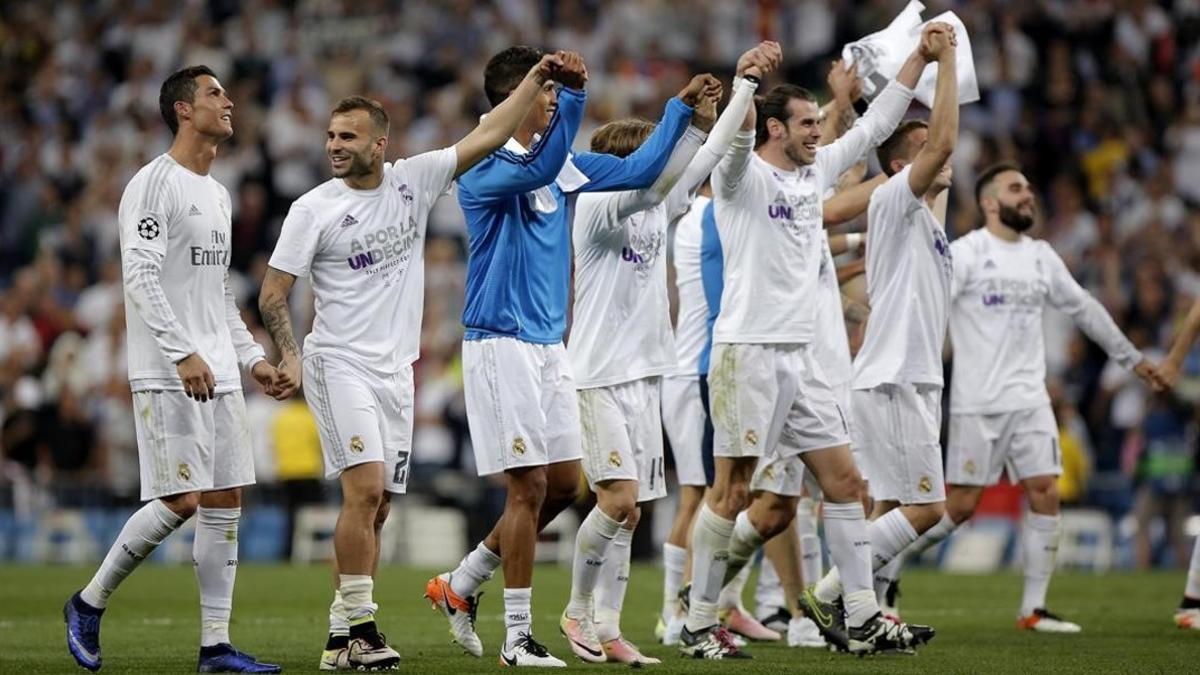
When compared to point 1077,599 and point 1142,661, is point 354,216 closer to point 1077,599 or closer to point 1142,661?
point 1142,661

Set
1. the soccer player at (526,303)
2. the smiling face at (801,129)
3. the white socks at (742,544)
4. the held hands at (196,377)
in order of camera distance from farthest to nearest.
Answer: the white socks at (742,544), the smiling face at (801,129), the soccer player at (526,303), the held hands at (196,377)

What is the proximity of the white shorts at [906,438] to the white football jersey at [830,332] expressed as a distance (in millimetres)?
342

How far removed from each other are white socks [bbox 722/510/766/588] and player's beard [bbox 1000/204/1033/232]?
335cm

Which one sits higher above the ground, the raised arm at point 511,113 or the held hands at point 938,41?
the held hands at point 938,41

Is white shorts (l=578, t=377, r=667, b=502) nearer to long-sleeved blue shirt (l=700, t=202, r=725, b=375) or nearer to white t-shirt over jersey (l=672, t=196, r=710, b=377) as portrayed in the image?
long-sleeved blue shirt (l=700, t=202, r=725, b=375)

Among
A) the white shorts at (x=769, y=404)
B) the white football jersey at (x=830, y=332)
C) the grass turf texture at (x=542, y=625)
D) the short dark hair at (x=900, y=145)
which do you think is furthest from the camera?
the short dark hair at (x=900, y=145)

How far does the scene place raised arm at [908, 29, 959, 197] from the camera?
1072 centimetres

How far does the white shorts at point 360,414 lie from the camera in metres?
9.51

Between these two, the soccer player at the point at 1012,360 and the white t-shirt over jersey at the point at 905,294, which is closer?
the white t-shirt over jersey at the point at 905,294

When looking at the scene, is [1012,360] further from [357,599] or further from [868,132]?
[357,599]

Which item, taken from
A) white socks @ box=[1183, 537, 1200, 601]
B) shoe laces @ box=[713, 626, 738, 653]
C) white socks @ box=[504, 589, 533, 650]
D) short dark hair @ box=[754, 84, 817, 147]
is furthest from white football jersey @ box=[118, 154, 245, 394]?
white socks @ box=[1183, 537, 1200, 601]

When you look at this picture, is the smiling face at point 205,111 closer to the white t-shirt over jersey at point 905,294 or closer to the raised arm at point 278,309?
the raised arm at point 278,309

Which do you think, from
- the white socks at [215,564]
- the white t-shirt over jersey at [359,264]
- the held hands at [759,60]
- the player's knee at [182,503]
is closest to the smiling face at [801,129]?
the held hands at [759,60]

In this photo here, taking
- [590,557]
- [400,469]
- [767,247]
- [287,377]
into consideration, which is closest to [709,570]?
[590,557]
